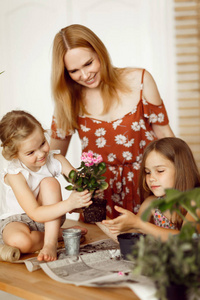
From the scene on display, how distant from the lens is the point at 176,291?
2.94 feet

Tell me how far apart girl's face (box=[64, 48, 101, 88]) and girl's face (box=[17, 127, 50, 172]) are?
0.46 meters

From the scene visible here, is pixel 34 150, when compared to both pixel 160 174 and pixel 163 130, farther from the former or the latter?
pixel 163 130

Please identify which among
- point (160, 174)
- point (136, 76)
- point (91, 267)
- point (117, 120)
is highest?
point (136, 76)

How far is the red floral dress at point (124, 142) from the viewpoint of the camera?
88.4 inches

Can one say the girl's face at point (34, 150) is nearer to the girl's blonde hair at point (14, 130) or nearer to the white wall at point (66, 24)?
the girl's blonde hair at point (14, 130)

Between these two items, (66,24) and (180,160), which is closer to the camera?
(180,160)

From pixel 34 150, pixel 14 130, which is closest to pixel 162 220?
pixel 34 150

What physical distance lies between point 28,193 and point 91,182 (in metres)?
0.32

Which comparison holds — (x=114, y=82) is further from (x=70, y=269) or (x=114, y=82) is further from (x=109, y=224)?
(x=70, y=269)

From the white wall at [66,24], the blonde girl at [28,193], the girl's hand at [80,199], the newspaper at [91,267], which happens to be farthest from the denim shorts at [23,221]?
the white wall at [66,24]

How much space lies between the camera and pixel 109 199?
2.31 meters

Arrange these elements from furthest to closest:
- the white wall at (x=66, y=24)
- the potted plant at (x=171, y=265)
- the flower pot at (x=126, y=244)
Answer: the white wall at (x=66, y=24), the flower pot at (x=126, y=244), the potted plant at (x=171, y=265)

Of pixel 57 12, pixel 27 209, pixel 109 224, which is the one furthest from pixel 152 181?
pixel 57 12

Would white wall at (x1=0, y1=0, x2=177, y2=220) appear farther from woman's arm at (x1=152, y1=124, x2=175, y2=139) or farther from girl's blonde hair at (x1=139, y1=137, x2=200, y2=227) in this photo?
girl's blonde hair at (x1=139, y1=137, x2=200, y2=227)
